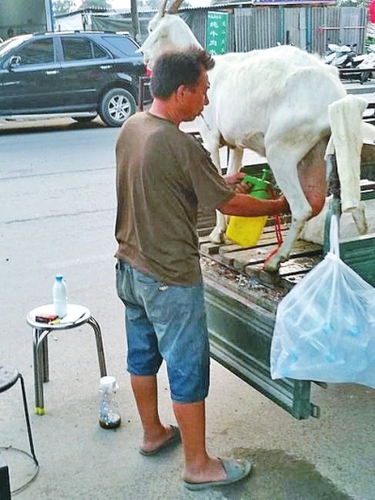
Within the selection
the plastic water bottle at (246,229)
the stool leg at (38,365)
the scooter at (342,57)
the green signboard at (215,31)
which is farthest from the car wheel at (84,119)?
the plastic water bottle at (246,229)

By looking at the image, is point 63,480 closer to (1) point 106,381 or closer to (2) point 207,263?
(1) point 106,381

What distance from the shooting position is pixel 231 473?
3020mm

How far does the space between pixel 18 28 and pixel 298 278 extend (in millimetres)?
19859

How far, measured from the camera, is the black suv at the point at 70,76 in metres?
12.8

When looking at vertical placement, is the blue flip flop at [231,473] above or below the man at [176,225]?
below

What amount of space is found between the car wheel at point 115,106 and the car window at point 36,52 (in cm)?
127

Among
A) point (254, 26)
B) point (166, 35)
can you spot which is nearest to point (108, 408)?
point (166, 35)

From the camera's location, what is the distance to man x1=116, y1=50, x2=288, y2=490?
2672mm

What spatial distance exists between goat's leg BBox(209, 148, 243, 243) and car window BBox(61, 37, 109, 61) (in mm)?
9682

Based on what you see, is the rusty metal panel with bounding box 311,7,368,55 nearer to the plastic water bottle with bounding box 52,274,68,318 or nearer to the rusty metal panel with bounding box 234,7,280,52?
the rusty metal panel with bounding box 234,7,280,52

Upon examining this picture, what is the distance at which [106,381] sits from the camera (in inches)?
138

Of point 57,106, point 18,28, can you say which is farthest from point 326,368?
point 18,28

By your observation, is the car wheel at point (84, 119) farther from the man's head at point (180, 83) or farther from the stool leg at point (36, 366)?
the man's head at point (180, 83)

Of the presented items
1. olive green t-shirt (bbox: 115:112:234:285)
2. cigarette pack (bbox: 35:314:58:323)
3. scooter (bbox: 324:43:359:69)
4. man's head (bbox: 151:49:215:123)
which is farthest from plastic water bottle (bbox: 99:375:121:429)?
scooter (bbox: 324:43:359:69)
